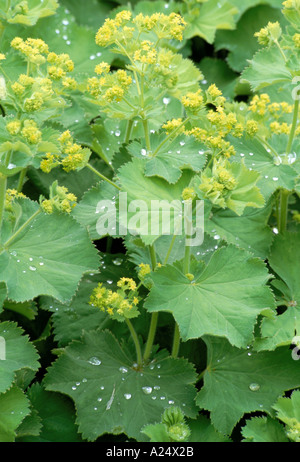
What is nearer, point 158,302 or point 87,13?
point 158,302

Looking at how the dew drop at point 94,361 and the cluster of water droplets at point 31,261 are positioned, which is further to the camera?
the dew drop at point 94,361

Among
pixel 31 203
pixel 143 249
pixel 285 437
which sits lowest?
pixel 285 437

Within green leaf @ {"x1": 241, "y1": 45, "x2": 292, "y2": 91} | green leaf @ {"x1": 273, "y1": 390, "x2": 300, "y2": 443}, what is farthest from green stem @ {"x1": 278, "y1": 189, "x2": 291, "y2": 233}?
green leaf @ {"x1": 273, "y1": 390, "x2": 300, "y2": 443}

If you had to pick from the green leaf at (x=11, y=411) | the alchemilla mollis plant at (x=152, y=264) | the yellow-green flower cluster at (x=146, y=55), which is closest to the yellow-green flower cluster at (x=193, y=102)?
the alchemilla mollis plant at (x=152, y=264)

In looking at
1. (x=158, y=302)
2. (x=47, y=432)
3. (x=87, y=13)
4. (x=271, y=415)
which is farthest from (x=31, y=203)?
(x=87, y=13)

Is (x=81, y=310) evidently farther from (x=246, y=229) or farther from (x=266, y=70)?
(x=266, y=70)

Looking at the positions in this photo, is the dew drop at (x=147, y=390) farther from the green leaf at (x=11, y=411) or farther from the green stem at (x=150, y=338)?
the green leaf at (x=11, y=411)

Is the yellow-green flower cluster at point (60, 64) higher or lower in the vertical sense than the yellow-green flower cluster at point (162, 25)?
lower

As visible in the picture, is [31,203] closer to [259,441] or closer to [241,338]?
[241,338]

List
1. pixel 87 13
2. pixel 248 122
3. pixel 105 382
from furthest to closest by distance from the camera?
pixel 87 13, pixel 248 122, pixel 105 382
